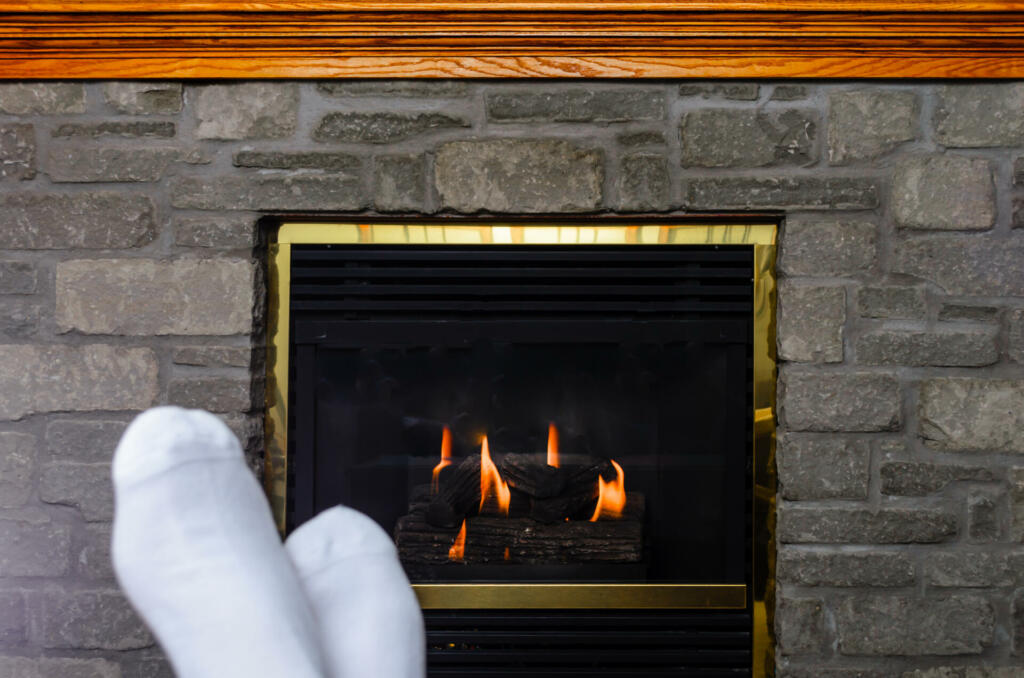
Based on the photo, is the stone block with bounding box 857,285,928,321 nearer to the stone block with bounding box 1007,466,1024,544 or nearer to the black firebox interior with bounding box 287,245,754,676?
the black firebox interior with bounding box 287,245,754,676

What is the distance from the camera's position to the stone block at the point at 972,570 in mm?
1530

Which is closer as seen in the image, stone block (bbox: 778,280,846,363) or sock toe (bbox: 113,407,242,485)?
sock toe (bbox: 113,407,242,485)

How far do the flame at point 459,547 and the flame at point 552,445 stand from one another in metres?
0.23

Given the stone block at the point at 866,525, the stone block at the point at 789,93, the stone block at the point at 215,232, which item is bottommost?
the stone block at the point at 866,525

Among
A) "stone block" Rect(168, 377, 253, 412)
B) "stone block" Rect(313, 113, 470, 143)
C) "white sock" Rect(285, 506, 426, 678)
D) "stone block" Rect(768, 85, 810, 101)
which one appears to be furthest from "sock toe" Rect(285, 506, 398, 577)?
"stone block" Rect(768, 85, 810, 101)

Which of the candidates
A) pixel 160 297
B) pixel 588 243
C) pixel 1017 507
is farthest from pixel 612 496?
pixel 160 297

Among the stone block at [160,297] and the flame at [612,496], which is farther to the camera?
the flame at [612,496]

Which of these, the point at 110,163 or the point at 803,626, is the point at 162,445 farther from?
the point at 803,626

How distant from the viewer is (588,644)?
1.70 m

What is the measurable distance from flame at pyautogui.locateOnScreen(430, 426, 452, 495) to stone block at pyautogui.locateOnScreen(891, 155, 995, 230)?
0.97 m

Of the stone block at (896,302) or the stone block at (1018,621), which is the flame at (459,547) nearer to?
the stone block at (896,302)

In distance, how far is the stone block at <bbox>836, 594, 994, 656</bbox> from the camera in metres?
1.53

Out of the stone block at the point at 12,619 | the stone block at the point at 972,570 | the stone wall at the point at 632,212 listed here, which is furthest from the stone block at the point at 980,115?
the stone block at the point at 12,619

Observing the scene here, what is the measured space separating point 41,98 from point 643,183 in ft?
3.81
